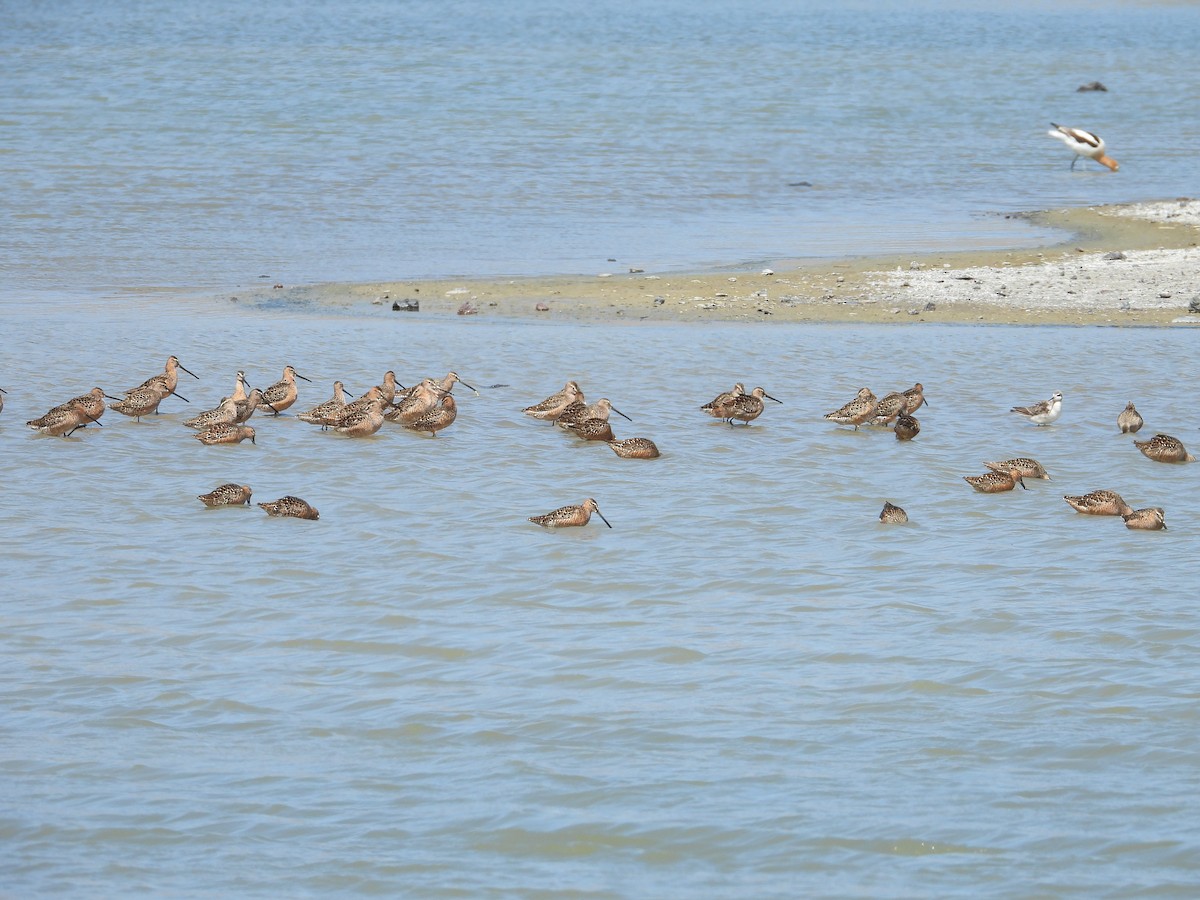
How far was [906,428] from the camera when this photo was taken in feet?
40.5

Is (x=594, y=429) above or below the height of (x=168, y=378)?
above

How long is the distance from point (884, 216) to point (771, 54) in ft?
93.4

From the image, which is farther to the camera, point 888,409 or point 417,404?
point 417,404

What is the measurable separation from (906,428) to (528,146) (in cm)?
2034

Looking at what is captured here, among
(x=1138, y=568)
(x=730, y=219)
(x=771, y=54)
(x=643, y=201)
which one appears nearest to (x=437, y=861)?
(x=1138, y=568)

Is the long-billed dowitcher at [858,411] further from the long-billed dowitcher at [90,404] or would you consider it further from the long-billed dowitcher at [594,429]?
the long-billed dowitcher at [90,404]

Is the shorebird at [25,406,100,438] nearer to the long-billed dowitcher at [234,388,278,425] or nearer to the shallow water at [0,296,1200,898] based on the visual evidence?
the shallow water at [0,296,1200,898]

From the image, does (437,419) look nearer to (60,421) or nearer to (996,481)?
(60,421)

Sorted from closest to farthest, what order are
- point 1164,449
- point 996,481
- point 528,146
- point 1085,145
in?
point 996,481
point 1164,449
point 1085,145
point 528,146

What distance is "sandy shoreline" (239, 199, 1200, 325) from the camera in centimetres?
1716

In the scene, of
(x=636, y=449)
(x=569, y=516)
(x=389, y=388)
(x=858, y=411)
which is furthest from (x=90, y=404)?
(x=858, y=411)

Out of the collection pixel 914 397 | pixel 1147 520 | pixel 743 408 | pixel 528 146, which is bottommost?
pixel 528 146

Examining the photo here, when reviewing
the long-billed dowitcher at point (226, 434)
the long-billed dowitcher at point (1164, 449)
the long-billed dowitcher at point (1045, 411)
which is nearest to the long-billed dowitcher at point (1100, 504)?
the long-billed dowitcher at point (1164, 449)

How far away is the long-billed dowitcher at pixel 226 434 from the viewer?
12.3 meters
